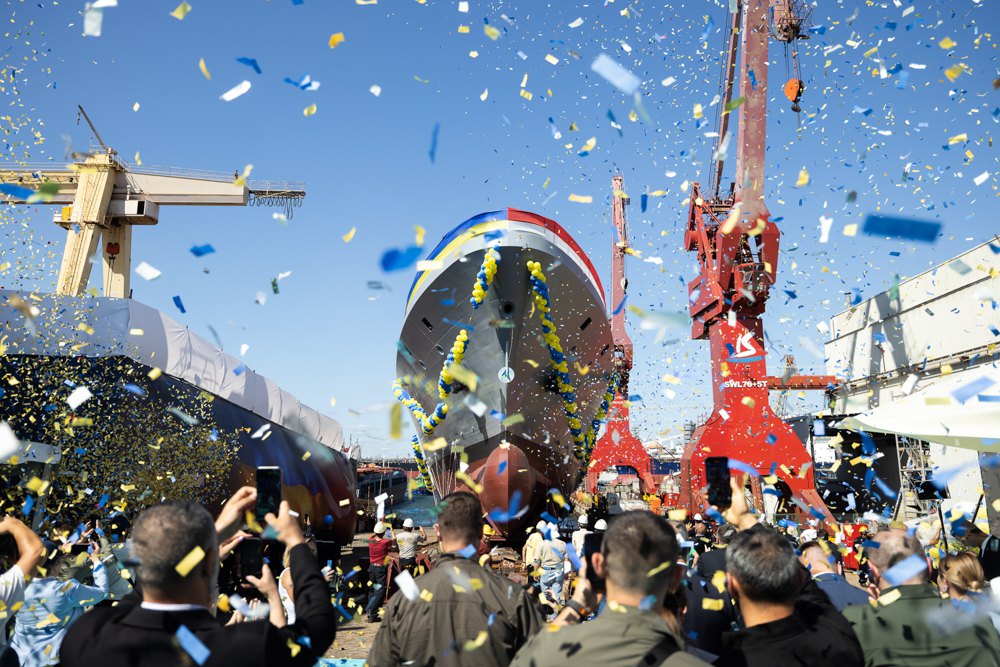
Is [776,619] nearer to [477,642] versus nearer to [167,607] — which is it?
[477,642]

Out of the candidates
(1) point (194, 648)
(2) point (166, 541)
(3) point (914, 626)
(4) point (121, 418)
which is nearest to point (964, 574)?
(3) point (914, 626)

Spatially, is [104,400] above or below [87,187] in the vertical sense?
below

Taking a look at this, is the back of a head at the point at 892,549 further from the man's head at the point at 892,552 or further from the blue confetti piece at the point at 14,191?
the blue confetti piece at the point at 14,191

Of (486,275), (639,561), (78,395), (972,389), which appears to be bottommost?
(639,561)

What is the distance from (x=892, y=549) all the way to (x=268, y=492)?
2.79 m

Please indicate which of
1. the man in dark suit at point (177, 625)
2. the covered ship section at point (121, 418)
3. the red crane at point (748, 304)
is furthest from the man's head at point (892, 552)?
the red crane at point (748, 304)

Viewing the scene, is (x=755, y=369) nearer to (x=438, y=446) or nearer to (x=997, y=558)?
(x=438, y=446)

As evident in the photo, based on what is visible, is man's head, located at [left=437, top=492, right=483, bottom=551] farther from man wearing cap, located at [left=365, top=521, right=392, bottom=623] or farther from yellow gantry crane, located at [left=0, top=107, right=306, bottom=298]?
yellow gantry crane, located at [left=0, top=107, right=306, bottom=298]

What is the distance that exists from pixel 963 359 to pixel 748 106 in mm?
10679

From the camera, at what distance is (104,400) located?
14.8m

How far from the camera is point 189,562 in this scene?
2039 millimetres

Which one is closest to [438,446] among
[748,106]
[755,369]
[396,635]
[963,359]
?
[755,369]

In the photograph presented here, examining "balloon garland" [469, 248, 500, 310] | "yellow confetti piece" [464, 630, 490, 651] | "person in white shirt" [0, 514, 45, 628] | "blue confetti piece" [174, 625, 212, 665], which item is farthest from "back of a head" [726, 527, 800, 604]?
"balloon garland" [469, 248, 500, 310]

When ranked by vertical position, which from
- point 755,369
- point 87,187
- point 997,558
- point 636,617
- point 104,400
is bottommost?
point 997,558
